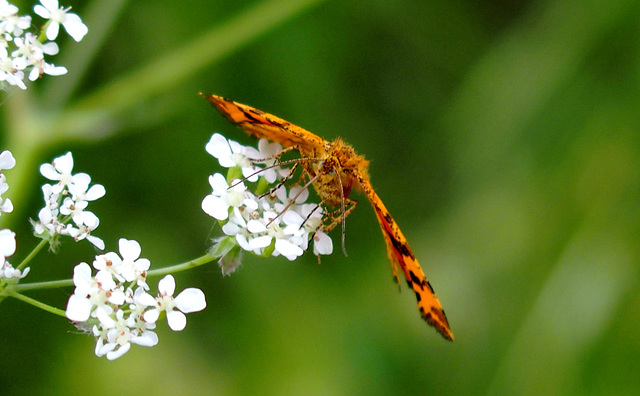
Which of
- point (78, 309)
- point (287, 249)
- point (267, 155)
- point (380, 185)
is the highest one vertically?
point (380, 185)

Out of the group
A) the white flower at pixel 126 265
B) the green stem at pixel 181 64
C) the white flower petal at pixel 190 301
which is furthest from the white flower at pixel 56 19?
the green stem at pixel 181 64

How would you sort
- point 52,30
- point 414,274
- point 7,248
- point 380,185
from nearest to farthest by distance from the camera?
point 7,248 → point 414,274 → point 52,30 → point 380,185

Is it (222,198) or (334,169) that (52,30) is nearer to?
(222,198)

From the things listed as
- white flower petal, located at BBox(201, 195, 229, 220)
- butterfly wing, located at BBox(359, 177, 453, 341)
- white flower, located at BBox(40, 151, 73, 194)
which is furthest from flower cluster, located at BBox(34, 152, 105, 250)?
butterfly wing, located at BBox(359, 177, 453, 341)

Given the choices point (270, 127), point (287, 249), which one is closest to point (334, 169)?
point (270, 127)

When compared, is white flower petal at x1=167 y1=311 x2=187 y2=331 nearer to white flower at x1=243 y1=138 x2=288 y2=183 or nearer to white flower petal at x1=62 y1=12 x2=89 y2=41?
white flower at x1=243 y1=138 x2=288 y2=183

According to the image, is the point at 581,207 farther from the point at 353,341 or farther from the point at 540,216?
the point at 353,341

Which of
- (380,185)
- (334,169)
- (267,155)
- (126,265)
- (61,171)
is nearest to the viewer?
(126,265)

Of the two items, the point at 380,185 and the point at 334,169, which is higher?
the point at 380,185
